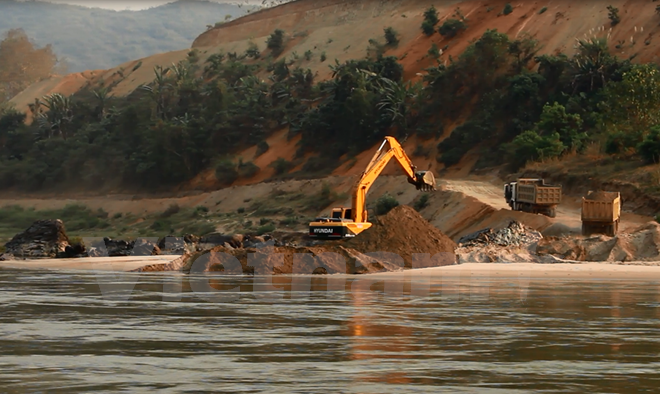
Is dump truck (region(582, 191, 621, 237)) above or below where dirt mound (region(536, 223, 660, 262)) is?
above

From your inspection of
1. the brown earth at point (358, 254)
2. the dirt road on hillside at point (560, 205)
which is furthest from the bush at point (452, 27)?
the brown earth at point (358, 254)

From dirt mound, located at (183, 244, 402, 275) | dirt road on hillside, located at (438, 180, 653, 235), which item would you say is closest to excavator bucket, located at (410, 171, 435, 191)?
dirt road on hillside, located at (438, 180, 653, 235)

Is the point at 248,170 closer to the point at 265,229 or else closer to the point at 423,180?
the point at 265,229

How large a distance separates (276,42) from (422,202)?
202ft

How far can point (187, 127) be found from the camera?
89.1m

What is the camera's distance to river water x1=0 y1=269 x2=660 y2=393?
1209 cm

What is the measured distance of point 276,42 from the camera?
370ft

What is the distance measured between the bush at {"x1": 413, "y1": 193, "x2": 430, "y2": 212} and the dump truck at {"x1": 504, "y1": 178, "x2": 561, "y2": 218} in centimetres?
818

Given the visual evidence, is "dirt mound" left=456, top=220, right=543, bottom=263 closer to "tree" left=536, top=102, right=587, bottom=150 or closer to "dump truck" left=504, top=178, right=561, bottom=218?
"dump truck" left=504, top=178, right=561, bottom=218

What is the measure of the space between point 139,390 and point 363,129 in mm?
68482

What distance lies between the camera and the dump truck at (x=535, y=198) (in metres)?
43.3

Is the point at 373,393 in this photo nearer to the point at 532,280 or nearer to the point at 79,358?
the point at 79,358

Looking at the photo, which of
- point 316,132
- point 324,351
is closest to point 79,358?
point 324,351

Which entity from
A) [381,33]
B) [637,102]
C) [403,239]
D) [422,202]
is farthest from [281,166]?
[403,239]
